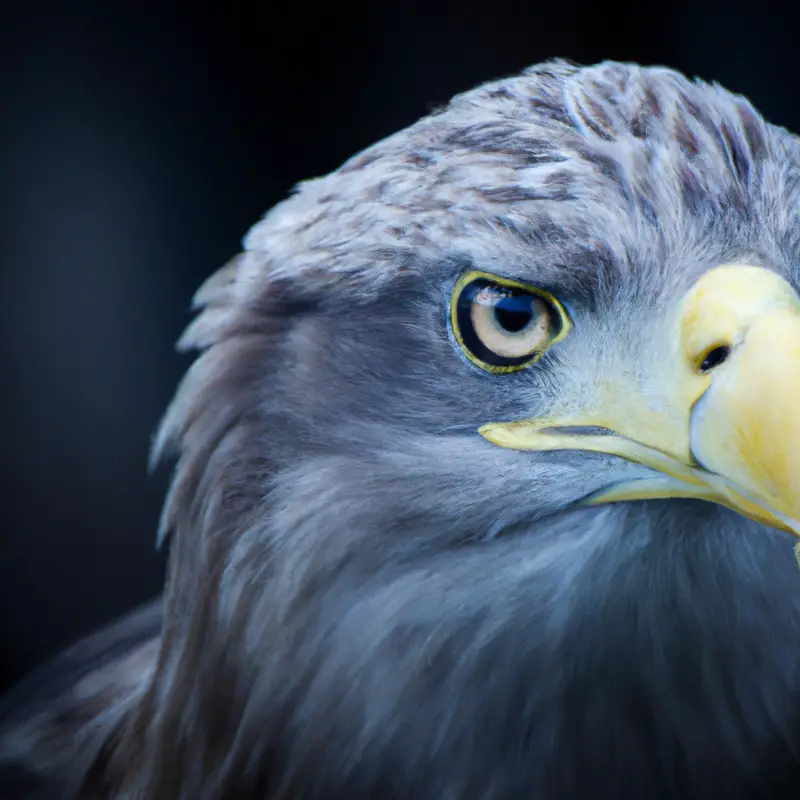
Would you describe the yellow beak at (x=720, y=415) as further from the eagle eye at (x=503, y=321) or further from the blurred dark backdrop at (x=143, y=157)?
the blurred dark backdrop at (x=143, y=157)

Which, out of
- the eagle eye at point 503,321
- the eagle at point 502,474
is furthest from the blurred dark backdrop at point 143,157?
the eagle eye at point 503,321

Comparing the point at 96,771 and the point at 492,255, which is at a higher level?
the point at 492,255

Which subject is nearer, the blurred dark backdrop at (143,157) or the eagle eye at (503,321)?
the eagle eye at (503,321)

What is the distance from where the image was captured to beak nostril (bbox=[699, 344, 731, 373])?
0.57 metres

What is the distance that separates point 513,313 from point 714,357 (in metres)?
0.14

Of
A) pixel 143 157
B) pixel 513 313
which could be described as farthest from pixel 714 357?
pixel 143 157

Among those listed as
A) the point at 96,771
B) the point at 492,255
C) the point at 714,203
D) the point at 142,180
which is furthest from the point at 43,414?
the point at 714,203

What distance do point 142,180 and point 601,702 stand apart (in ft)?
1.98

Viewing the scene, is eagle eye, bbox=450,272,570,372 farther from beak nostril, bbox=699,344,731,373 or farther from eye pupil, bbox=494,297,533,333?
beak nostril, bbox=699,344,731,373

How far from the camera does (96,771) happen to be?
87cm

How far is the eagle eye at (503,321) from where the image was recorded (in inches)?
25.2

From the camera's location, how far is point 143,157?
0.82 m

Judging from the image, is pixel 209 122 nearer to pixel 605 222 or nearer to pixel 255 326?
pixel 255 326

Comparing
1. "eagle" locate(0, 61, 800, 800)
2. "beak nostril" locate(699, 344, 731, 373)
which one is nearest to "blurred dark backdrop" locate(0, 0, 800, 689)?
"eagle" locate(0, 61, 800, 800)
